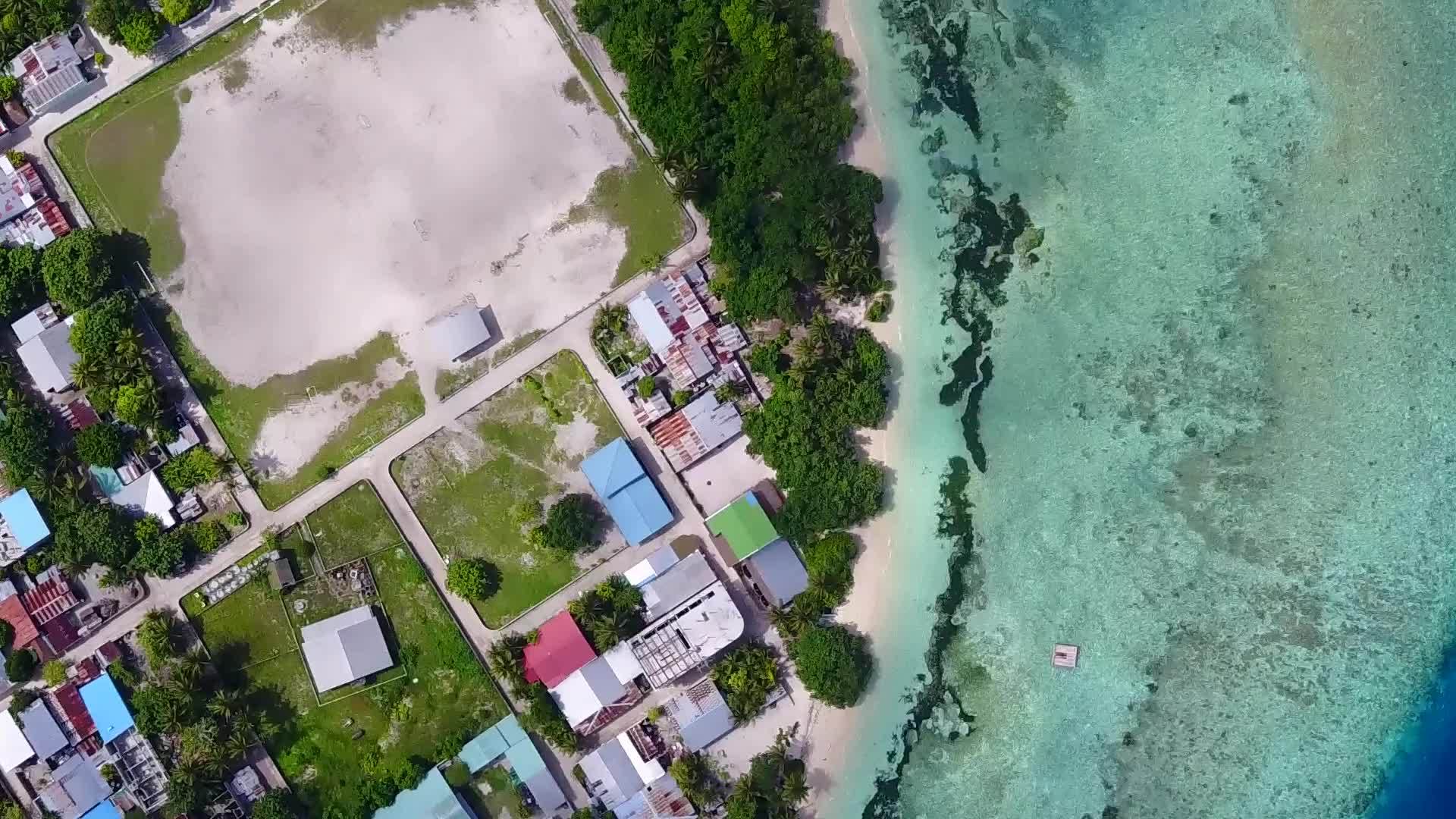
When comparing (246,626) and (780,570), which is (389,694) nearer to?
(246,626)

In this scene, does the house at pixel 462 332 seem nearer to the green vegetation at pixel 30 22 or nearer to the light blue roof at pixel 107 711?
the light blue roof at pixel 107 711

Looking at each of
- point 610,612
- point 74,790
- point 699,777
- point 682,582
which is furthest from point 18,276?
point 699,777

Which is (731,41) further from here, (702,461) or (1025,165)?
(702,461)

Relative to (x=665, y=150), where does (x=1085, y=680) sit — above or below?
below

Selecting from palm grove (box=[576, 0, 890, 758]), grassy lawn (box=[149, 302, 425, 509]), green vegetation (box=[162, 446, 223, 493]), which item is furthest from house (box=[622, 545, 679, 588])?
green vegetation (box=[162, 446, 223, 493])

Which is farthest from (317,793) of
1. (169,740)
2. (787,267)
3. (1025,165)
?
(1025,165)

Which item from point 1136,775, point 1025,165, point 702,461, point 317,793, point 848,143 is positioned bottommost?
point 1136,775

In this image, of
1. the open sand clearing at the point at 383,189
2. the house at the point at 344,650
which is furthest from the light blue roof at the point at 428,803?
the open sand clearing at the point at 383,189
